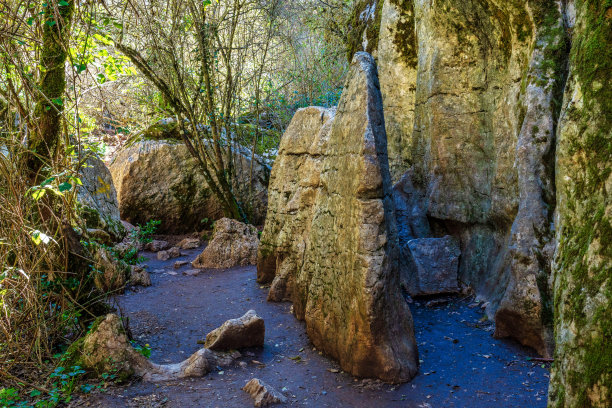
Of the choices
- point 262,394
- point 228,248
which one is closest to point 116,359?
point 262,394

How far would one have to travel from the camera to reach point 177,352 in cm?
534

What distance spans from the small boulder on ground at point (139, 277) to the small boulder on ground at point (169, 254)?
51.7 inches

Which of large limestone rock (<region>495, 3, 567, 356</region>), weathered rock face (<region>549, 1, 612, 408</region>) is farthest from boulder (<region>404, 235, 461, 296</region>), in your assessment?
weathered rock face (<region>549, 1, 612, 408</region>)

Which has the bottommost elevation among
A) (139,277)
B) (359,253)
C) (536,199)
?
(139,277)

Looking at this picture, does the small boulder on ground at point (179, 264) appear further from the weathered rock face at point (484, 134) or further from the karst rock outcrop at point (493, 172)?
the weathered rock face at point (484, 134)

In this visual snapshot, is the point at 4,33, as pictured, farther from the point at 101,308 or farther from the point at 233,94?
the point at 233,94

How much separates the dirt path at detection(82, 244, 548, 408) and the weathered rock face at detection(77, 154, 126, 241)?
193 centimetres

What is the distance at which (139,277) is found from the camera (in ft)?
25.0

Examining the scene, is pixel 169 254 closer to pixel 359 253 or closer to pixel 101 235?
pixel 101 235

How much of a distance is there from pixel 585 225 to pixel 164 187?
947cm

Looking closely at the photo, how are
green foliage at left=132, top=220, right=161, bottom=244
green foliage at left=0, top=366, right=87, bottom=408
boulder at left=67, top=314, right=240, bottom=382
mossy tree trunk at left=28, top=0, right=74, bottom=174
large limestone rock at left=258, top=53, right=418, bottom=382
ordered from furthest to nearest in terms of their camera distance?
green foliage at left=132, top=220, right=161, bottom=244, mossy tree trunk at left=28, top=0, right=74, bottom=174, large limestone rock at left=258, top=53, right=418, bottom=382, boulder at left=67, top=314, right=240, bottom=382, green foliage at left=0, top=366, right=87, bottom=408

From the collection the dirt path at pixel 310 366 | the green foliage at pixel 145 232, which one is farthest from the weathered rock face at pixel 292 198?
Answer: the green foliage at pixel 145 232

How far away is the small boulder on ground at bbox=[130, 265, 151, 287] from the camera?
299 inches

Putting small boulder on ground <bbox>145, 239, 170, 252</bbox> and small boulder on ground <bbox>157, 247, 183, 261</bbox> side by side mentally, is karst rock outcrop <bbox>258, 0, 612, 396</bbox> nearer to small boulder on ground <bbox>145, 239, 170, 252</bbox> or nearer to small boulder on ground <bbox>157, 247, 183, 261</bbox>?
small boulder on ground <bbox>157, 247, 183, 261</bbox>
